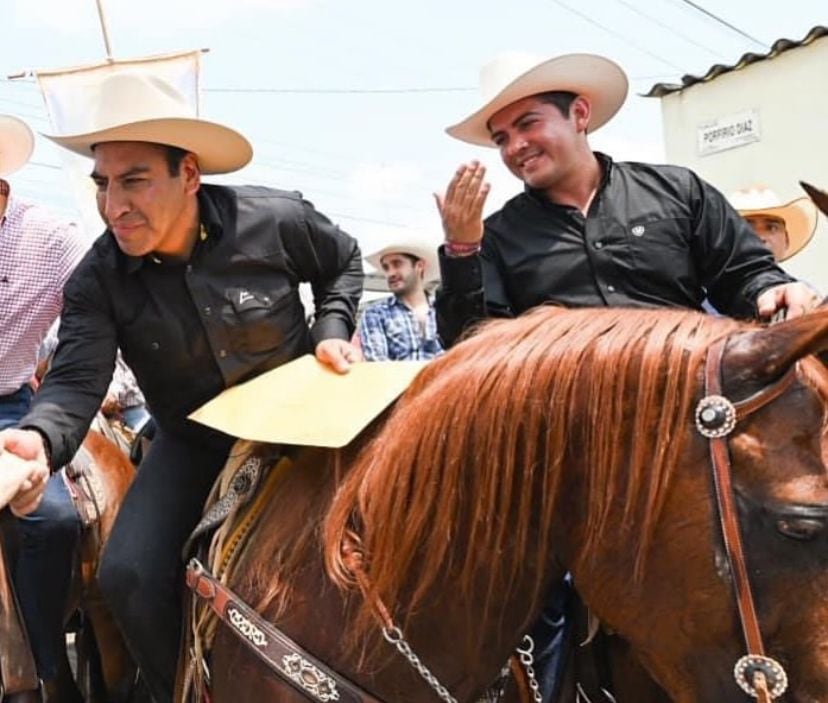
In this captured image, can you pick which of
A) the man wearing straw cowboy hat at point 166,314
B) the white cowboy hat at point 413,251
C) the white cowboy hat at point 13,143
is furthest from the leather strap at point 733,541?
the white cowboy hat at point 413,251

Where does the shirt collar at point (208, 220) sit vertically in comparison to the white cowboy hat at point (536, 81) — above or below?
below

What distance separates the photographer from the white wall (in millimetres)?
8953

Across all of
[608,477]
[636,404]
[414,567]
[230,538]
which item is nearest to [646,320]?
[636,404]

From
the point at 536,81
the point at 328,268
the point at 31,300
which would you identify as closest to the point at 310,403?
the point at 328,268

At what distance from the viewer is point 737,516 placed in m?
1.50

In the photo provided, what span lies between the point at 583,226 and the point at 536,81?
1.45ft

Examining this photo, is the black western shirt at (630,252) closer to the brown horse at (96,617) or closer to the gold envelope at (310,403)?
the gold envelope at (310,403)

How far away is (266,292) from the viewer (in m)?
2.79

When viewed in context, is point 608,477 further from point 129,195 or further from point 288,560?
point 129,195

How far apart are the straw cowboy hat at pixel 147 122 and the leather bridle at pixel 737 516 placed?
1.65 metres

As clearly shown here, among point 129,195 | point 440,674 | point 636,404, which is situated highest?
point 129,195

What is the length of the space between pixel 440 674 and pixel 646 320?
0.76 meters

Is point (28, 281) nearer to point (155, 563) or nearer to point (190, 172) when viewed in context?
point (190, 172)

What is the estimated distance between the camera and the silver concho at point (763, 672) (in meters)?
1.46
